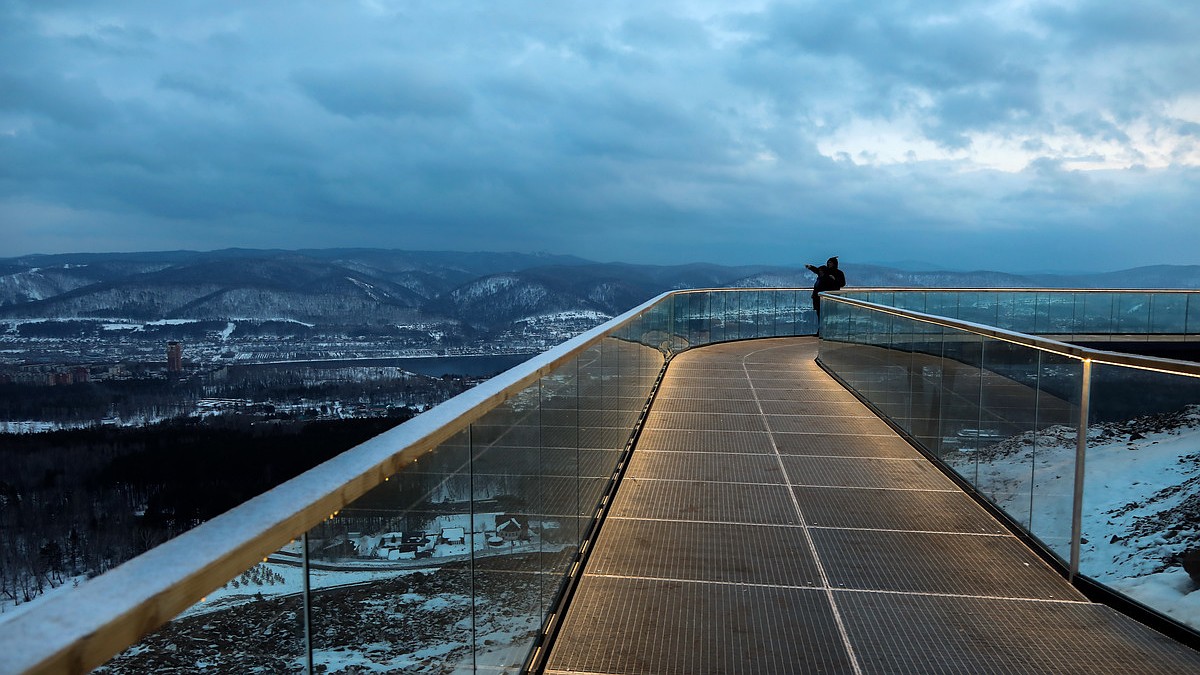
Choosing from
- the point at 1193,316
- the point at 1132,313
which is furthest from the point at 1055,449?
the point at 1193,316

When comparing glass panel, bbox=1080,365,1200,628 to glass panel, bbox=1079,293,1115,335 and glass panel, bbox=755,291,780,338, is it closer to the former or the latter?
glass panel, bbox=755,291,780,338

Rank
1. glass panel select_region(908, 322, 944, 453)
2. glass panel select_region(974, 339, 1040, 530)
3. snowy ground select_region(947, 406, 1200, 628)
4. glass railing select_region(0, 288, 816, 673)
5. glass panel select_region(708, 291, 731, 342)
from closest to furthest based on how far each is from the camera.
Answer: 1. glass railing select_region(0, 288, 816, 673)
2. snowy ground select_region(947, 406, 1200, 628)
3. glass panel select_region(974, 339, 1040, 530)
4. glass panel select_region(908, 322, 944, 453)
5. glass panel select_region(708, 291, 731, 342)

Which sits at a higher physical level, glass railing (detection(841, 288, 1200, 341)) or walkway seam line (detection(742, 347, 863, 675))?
glass railing (detection(841, 288, 1200, 341))

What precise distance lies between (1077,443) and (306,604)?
14.3ft

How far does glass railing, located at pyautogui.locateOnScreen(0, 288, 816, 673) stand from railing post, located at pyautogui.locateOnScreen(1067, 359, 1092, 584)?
271 cm

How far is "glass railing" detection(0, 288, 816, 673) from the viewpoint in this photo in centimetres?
105

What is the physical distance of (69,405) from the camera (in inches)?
2938

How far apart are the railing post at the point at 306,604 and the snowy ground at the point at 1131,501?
12.5 ft

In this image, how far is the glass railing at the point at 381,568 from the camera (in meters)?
1.05

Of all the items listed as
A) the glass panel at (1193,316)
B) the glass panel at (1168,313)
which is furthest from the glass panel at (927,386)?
the glass panel at (1193,316)

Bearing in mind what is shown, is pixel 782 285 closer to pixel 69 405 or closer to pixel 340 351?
pixel 69 405

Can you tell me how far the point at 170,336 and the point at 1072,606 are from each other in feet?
437

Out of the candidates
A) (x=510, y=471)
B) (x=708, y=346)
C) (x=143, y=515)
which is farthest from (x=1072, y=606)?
(x=143, y=515)

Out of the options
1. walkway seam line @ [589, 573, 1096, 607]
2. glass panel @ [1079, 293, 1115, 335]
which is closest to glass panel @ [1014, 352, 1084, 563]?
walkway seam line @ [589, 573, 1096, 607]
